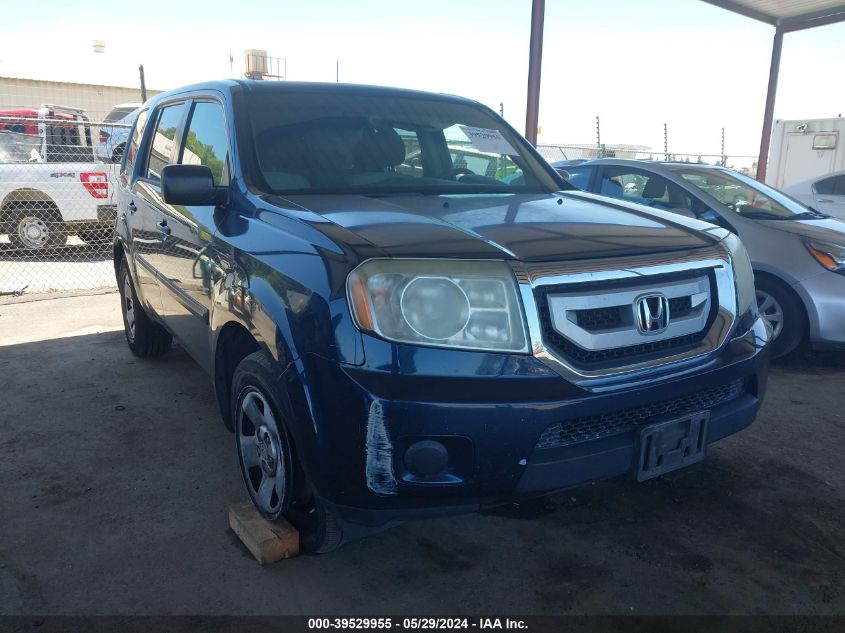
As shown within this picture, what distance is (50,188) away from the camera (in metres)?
9.31

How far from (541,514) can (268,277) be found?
153 cm

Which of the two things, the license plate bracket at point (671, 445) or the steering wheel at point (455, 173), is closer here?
the license plate bracket at point (671, 445)

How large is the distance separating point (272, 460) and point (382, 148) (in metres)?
1.51

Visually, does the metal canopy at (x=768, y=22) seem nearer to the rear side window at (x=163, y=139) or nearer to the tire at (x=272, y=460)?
the rear side window at (x=163, y=139)

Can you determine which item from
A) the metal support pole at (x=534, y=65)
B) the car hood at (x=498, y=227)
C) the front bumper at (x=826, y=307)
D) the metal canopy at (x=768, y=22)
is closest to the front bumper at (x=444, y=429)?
the car hood at (x=498, y=227)


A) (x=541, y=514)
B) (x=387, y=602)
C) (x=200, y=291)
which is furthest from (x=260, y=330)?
(x=541, y=514)

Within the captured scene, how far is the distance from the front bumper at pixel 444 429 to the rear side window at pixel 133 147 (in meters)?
3.21

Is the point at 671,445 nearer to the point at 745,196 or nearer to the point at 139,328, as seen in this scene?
the point at 139,328

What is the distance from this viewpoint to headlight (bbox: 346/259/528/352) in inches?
80.0

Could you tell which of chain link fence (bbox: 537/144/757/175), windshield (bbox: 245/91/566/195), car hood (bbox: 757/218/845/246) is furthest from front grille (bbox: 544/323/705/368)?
chain link fence (bbox: 537/144/757/175)

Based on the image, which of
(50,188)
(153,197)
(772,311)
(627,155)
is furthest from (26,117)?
(627,155)

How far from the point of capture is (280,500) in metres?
2.54

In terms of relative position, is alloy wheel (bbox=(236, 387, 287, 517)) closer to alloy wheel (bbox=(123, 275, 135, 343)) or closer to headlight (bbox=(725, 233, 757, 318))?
headlight (bbox=(725, 233, 757, 318))

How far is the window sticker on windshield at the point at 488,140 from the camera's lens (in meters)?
3.61
